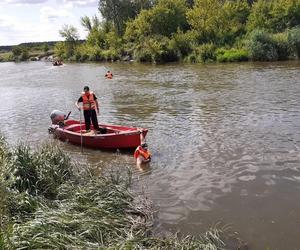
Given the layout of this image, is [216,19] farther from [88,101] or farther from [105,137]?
[105,137]

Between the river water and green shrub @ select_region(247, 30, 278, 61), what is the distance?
1116cm

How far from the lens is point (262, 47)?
3959 centimetres

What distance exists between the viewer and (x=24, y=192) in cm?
779

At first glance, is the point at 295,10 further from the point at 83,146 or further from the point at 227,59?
the point at 83,146

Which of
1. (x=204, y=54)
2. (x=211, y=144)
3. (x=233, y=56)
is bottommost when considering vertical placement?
(x=211, y=144)

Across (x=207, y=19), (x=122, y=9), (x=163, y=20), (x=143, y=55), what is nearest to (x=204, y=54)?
(x=207, y=19)

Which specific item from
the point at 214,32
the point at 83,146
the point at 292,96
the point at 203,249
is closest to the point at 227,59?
the point at 214,32

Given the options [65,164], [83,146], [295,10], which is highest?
[295,10]

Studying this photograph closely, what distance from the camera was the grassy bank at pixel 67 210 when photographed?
6082mm

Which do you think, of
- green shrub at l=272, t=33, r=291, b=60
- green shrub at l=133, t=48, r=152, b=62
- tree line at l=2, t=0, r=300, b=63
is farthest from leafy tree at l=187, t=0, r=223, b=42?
green shrub at l=272, t=33, r=291, b=60

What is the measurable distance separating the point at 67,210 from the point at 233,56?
120 feet

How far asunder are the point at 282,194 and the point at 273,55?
107ft

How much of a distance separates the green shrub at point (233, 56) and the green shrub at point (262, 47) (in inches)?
32.3

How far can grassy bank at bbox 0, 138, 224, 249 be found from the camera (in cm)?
608
